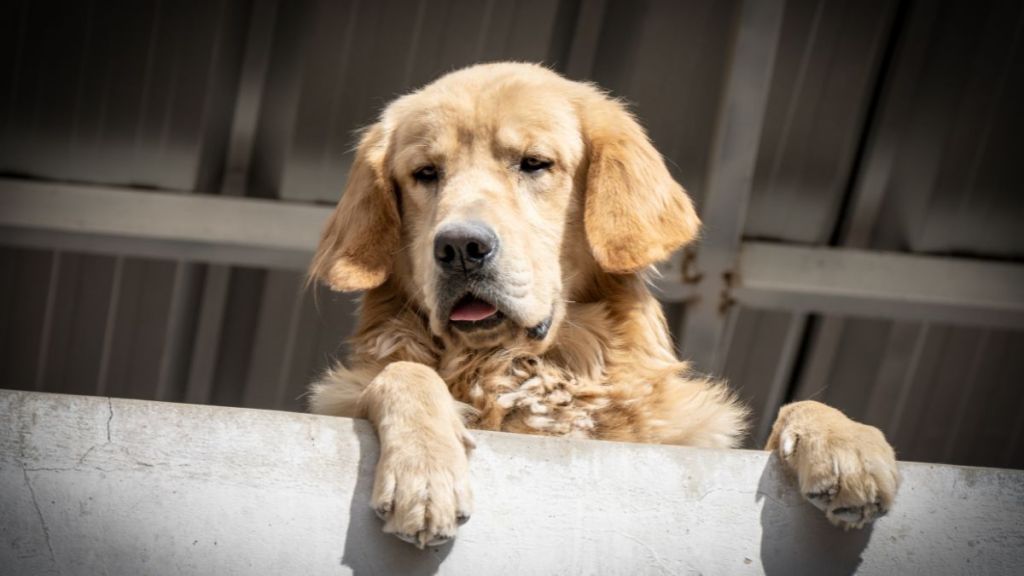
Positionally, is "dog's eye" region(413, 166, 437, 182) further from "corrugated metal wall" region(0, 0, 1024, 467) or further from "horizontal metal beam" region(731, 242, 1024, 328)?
"horizontal metal beam" region(731, 242, 1024, 328)

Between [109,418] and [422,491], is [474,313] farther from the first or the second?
[109,418]

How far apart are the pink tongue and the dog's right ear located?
0.37 m

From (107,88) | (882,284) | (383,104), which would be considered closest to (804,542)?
(882,284)

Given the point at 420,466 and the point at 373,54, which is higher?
the point at 373,54

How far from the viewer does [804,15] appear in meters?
5.34

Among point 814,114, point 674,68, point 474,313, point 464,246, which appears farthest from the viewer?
point 814,114

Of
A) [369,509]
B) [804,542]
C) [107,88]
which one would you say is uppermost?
[107,88]

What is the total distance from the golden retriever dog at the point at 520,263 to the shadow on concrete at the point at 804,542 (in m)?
0.25

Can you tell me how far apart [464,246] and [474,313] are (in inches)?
8.4

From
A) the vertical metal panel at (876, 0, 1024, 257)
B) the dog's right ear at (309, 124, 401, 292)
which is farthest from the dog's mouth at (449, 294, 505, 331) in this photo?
the vertical metal panel at (876, 0, 1024, 257)

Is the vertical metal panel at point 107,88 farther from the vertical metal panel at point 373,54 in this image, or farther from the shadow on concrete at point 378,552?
the shadow on concrete at point 378,552

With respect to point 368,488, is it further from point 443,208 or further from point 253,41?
point 253,41

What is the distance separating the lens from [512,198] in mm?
3254

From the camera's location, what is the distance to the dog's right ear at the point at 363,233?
336cm
